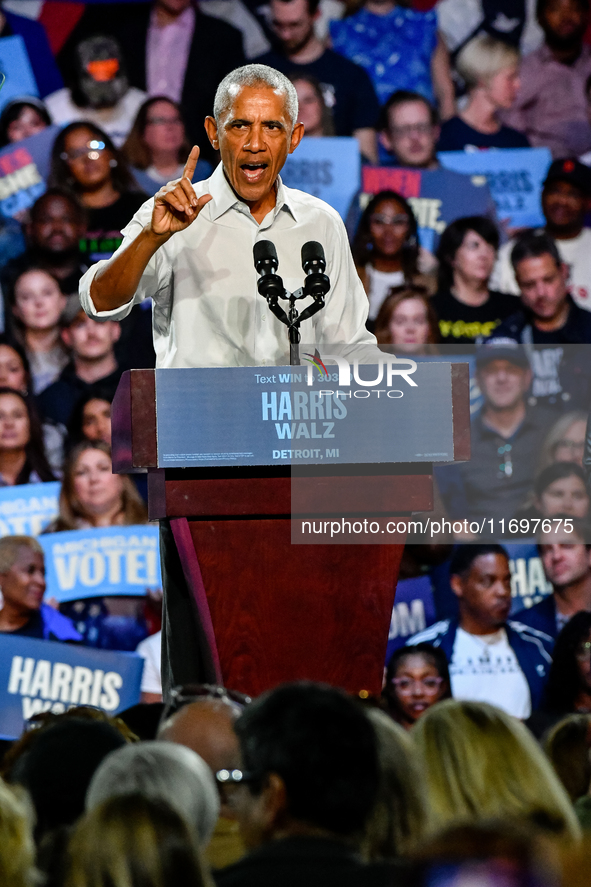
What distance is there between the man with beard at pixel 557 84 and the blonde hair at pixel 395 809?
4.24 m

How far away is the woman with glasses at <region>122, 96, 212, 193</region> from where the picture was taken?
518 cm

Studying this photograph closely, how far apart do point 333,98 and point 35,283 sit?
1.51 meters

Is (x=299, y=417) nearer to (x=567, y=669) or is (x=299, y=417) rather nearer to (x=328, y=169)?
(x=567, y=669)

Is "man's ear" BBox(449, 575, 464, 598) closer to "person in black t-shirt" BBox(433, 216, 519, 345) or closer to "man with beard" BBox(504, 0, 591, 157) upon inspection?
"person in black t-shirt" BBox(433, 216, 519, 345)

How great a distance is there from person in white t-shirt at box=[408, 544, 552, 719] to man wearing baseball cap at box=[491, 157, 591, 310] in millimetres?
1330

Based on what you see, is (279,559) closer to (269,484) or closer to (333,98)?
(269,484)

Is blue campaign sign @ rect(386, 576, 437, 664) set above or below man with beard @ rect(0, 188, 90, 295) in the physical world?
below

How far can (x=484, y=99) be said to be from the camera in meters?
5.39

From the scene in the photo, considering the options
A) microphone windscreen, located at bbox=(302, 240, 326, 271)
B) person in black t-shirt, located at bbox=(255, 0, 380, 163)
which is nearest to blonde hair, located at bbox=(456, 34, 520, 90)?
person in black t-shirt, located at bbox=(255, 0, 380, 163)

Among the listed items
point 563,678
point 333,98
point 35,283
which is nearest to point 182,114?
point 333,98

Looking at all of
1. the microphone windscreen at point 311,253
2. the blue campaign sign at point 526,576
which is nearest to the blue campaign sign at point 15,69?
the blue campaign sign at point 526,576

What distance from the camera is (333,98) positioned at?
5.23 metres

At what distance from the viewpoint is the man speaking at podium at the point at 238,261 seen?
2461 millimetres

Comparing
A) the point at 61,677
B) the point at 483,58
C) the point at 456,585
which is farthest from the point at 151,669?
the point at 483,58
